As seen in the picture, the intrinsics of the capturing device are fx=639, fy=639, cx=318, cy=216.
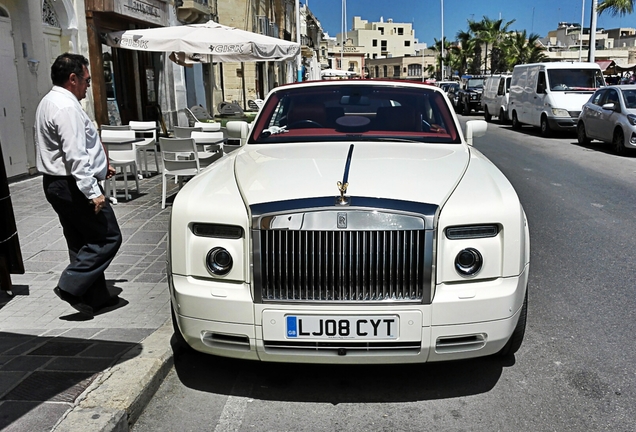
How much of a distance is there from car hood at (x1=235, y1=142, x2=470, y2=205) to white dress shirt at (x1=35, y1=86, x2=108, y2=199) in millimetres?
1045

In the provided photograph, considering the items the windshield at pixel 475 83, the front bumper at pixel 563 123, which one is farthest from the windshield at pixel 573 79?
the windshield at pixel 475 83

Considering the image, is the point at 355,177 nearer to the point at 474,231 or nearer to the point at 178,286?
the point at 474,231

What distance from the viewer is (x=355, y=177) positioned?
363cm

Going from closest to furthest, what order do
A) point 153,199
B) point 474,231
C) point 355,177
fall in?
point 474,231 < point 355,177 < point 153,199

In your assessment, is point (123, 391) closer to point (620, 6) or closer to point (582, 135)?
point (582, 135)

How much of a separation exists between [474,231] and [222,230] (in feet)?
4.34

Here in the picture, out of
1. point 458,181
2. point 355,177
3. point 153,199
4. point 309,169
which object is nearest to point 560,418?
point 458,181

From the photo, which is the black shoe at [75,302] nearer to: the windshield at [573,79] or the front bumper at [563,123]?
the front bumper at [563,123]

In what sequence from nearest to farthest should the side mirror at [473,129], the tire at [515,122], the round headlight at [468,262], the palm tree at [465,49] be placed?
the round headlight at [468,262] < the side mirror at [473,129] < the tire at [515,122] < the palm tree at [465,49]

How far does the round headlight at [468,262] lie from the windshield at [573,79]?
1762 centimetres

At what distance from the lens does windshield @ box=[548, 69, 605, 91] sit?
63.5 ft

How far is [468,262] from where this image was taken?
10.9 ft

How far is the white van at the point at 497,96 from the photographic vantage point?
24781 mm

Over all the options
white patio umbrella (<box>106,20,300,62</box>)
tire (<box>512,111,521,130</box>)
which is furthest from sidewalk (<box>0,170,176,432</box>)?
tire (<box>512,111,521,130</box>)
